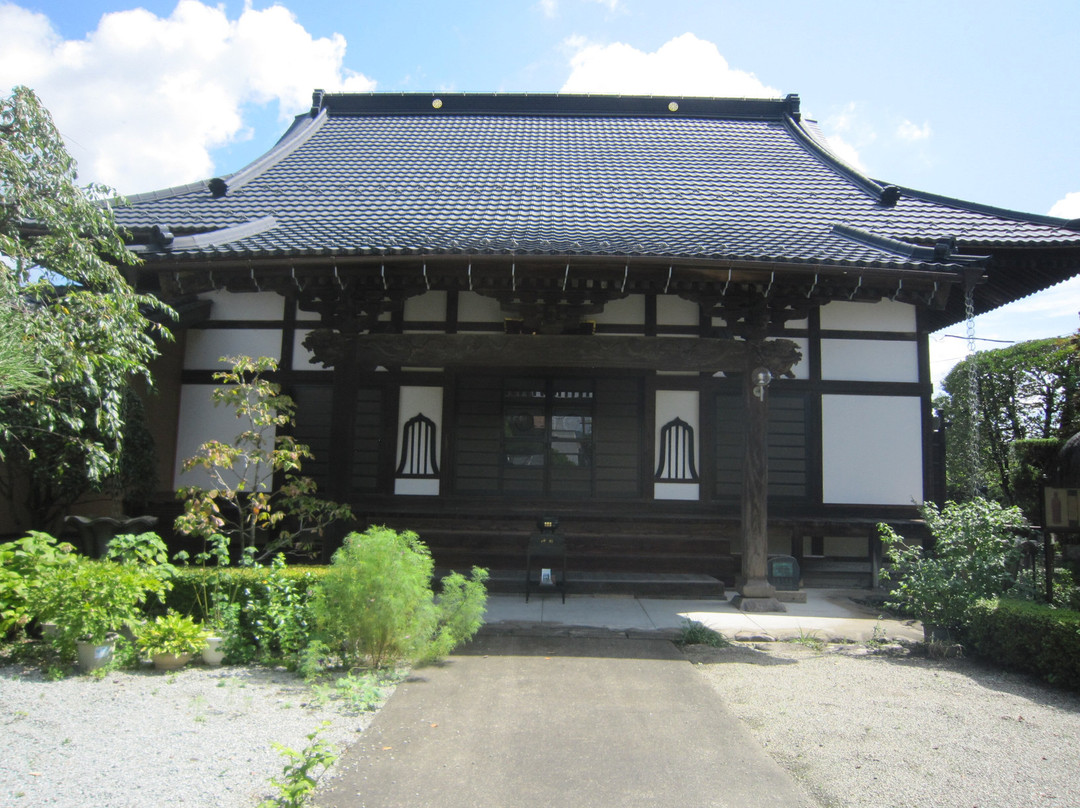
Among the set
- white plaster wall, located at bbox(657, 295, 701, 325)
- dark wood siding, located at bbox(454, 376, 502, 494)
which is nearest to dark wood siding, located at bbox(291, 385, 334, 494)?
dark wood siding, located at bbox(454, 376, 502, 494)

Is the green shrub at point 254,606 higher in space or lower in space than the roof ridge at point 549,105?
lower

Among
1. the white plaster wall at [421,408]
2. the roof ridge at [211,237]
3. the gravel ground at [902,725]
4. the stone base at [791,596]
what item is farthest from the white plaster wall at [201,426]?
the stone base at [791,596]

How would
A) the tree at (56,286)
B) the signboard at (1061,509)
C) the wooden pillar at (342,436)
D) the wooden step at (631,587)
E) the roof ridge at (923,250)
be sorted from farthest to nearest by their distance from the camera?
1. the wooden step at (631,587)
2. the wooden pillar at (342,436)
3. the roof ridge at (923,250)
4. the signboard at (1061,509)
5. the tree at (56,286)

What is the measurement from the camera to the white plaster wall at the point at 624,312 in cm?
870

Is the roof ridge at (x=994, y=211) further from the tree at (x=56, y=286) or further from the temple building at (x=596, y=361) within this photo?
the tree at (x=56, y=286)

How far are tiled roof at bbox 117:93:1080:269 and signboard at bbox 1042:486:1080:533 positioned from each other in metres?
2.42

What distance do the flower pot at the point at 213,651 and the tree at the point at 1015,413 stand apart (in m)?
14.8

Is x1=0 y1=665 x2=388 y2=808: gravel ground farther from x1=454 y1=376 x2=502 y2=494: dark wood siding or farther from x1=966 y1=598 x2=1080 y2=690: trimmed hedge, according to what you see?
x1=966 y1=598 x2=1080 y2=690: trimmed hedge

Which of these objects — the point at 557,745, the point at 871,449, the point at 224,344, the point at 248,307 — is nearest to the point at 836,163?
the point at 871,449

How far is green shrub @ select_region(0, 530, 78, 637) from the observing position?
15.5 ft

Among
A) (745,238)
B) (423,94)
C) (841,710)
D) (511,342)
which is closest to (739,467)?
(745,238)

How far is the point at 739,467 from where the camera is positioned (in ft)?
28.5

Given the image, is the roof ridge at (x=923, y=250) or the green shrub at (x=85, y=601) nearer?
the green shrub at (x=85, y=601)

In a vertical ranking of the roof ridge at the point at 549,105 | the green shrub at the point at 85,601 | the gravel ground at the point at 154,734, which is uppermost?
the roof ridge at the point at 549,105
